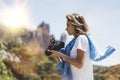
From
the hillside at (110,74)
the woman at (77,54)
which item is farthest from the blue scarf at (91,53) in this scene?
the hillside at (110,74)

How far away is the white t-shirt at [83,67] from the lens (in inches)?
175

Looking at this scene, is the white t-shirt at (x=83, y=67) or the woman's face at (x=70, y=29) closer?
the white t-shirt at (x=83, y=67)

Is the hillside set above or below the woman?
below

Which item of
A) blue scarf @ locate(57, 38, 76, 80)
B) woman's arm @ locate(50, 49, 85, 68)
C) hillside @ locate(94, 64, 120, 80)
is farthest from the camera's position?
hillside @ locate(94, 64, 120, 80)

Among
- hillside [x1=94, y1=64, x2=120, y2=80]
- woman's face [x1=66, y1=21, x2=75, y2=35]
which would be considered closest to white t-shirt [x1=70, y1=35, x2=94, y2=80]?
woman's face [x1=66, y1=21, x2=75, y2=35]

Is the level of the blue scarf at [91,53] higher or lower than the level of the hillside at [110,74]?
higher

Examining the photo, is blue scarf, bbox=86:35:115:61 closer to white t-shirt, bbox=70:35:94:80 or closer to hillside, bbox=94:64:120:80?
white t-shirt, bbox=70:35:94:80

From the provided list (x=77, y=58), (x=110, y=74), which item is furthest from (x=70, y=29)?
(x=110, y=74)

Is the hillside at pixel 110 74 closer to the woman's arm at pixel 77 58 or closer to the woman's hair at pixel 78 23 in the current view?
the woman's hair at pixel 78 23

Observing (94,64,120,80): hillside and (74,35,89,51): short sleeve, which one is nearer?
(74,35,89,51): short sleeve

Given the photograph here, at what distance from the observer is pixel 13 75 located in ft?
92.7

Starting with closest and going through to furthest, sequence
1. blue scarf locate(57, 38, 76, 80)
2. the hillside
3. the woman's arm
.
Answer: the woman's arm < blue scarf locate(57, 38, 76, 80) < the hillside

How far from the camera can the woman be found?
14.4ft

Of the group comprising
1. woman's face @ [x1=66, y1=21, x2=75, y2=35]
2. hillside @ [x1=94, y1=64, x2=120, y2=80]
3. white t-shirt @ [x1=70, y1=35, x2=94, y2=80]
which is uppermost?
woman's face @ [x1=66, y1=21, x2=75, y2=35]
